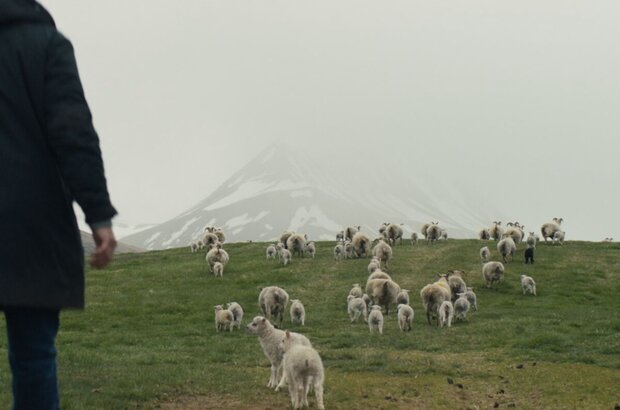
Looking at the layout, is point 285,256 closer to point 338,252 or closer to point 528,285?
point 338,252

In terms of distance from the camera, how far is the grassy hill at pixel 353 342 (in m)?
12.7

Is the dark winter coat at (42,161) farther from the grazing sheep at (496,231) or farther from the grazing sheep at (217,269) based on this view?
the grazing sheep at (496,231)

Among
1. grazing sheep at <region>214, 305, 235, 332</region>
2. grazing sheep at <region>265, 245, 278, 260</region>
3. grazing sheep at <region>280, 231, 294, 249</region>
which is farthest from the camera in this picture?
grazing sheep at <region>280, 231, 294, 249</region>

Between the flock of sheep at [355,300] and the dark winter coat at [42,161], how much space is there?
698 centimetres

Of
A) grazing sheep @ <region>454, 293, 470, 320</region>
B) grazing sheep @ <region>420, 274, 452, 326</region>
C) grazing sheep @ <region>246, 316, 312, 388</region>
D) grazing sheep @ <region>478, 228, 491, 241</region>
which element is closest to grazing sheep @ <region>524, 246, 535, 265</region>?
grazing sheep @ <region>478, 228, 491, 241</region>

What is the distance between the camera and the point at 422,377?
14.5 m

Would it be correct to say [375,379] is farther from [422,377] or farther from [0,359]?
[0,359]

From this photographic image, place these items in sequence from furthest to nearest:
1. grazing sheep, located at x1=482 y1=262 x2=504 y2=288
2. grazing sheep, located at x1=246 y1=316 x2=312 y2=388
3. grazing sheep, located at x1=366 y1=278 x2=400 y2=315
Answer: grazing sheep, located at x1=482 y1=262 x2=504 y2=288
grazing sheep, located at x1=366 y1=278 x2=400 y2=315
grazing sheep, located at x1=246 y1=316 x2=312 y2=388

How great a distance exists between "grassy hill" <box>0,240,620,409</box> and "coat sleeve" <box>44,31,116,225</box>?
7.06 meters

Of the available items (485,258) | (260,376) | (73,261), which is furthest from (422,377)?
(485,258)

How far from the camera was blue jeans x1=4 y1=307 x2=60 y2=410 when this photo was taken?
4.79 m

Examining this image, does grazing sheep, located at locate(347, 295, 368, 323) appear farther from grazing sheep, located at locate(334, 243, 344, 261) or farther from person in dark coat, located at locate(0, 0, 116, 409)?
person in dark coat, located at locate(0, 0, 116, 409)

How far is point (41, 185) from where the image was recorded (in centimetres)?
479

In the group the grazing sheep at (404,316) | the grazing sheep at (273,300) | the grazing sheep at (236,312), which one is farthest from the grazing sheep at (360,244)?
the grazing sheep at (404,316)
